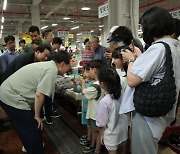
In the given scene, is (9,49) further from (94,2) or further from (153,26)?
(94,2)

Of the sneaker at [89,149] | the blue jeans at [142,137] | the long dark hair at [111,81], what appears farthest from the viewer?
the sneaker at [89,149]

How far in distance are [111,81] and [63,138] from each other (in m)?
1.61

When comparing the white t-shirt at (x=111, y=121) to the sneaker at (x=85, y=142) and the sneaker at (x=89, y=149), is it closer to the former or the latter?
the sneaker at (x=89, y=149)

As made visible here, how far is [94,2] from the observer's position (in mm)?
12406

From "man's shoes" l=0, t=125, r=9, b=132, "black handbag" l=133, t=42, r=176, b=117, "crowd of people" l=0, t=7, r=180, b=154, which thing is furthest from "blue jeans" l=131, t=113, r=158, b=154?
"man's shoes" l=0, t=125, r=9, b=132

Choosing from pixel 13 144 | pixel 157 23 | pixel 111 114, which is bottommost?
pixel 13 144

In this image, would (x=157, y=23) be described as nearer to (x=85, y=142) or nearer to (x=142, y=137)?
(x=142, y=137)

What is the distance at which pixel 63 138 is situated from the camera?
10.6 feet

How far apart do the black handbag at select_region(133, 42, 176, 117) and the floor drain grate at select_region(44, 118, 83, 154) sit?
1.71 meters

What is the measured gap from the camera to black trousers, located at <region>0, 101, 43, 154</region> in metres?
2.14

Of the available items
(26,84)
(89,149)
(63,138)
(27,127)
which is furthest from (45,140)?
(26,84)

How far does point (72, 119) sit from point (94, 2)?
9.80m

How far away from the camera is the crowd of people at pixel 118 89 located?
1.32 metres

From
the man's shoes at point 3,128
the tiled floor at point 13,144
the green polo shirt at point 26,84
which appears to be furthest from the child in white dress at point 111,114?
the man's shoes at point 3,128
